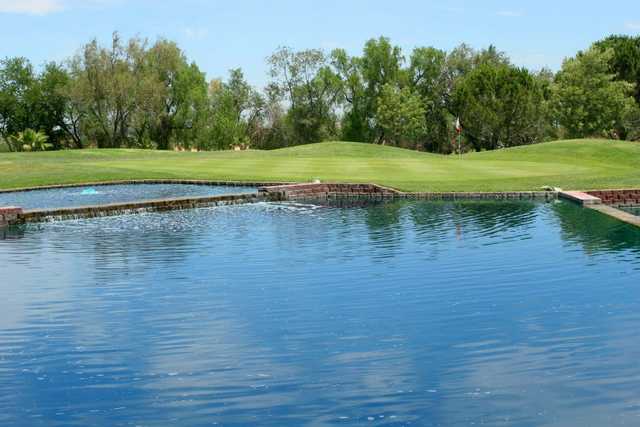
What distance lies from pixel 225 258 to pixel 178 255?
3.70ft

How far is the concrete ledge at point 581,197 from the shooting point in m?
24.9

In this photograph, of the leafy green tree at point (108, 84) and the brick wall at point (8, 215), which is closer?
the brick wall at point (8, 215)

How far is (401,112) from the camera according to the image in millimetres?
78938

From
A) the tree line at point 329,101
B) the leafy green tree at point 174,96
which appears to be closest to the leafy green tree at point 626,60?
the tree line at point 329,101

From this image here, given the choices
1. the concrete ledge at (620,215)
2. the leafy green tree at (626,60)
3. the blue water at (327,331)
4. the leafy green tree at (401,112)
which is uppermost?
the leafy green tree at (626,60)

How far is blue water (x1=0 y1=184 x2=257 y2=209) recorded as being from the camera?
29.9 m

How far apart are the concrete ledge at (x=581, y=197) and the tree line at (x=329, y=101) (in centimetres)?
4484

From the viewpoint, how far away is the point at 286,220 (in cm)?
2345

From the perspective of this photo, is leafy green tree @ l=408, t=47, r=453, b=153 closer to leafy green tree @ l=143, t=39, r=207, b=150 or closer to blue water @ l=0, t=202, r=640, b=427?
leafy green tree @ l=143, t=39, r=207, b=150

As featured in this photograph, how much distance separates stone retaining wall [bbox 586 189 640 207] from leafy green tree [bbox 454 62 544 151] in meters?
45.2

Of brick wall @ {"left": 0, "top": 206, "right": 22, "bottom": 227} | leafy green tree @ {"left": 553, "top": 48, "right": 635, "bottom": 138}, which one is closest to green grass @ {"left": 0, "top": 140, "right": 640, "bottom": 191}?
brick wall @ {"left": 0, "top": 206, "right": 22, "bottom": 227}

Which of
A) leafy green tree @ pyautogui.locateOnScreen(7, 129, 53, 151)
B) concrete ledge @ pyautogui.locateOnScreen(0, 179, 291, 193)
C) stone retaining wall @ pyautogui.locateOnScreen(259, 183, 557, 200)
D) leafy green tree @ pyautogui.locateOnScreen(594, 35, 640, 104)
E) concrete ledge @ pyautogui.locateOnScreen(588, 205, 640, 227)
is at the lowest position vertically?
concrete ledge @ pyautogui.locateOnScreen(588, 205, 640, 227)

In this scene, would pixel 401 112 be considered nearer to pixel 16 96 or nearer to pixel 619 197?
pixel 16 96

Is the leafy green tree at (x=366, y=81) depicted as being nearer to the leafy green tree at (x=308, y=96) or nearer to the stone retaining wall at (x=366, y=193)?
the leafy green tree at (x=308, y=96)
